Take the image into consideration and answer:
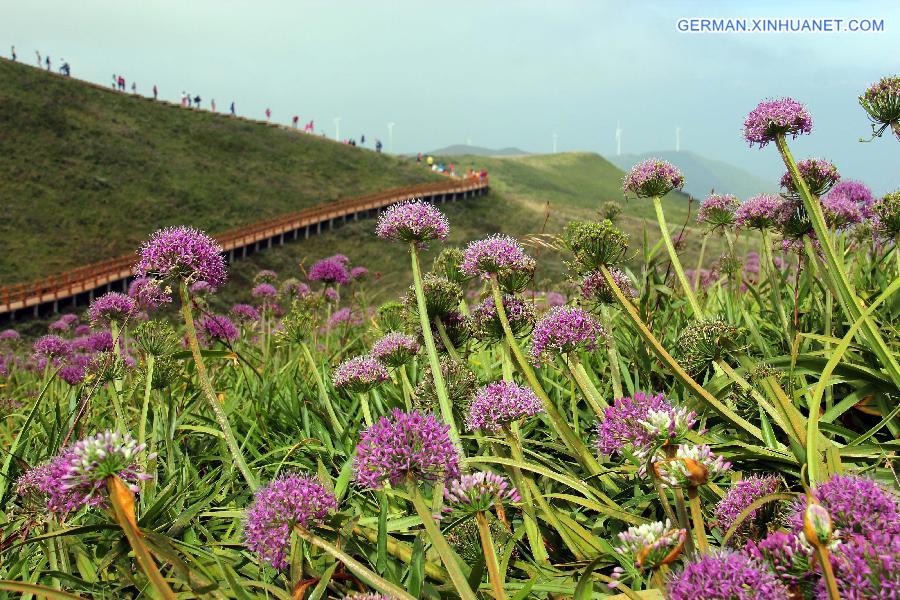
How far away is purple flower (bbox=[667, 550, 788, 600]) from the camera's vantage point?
122 centimetres

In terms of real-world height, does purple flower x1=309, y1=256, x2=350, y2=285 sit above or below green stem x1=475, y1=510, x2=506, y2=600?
above

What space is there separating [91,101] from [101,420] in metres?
75.1

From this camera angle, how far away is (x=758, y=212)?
12.6ft

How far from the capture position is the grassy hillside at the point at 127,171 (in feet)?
A: 156

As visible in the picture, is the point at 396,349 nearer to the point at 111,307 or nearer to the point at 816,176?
the point at 111,307

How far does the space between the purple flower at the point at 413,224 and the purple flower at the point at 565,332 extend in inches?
25.0

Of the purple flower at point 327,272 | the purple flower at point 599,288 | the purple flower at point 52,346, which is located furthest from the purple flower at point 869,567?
the purple flower at point 52,346

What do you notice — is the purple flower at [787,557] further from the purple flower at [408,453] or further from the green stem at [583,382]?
the green stem at [583,382]

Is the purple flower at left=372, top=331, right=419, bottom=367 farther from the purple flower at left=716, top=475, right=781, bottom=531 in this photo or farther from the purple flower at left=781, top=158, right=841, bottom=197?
the purple flower at left=781, top=158, right=841, bottom=197

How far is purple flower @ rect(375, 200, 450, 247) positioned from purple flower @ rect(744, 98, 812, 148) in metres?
1.61

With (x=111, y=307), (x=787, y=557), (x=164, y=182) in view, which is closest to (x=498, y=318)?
(x=787, y=557)

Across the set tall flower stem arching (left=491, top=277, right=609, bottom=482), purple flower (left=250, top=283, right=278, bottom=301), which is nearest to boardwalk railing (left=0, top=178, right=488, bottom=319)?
purple flower (left=250, top=283, right=278, bottom=301)

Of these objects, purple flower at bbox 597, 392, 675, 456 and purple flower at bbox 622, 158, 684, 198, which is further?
purple flower at bbox 622, 158, 684, 198

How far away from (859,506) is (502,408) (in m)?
1.22
